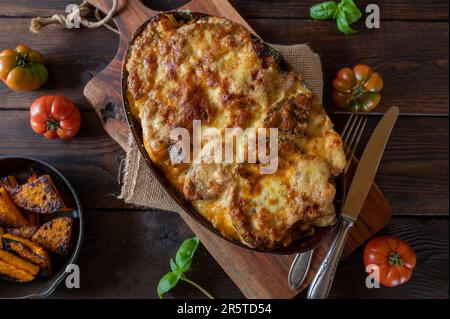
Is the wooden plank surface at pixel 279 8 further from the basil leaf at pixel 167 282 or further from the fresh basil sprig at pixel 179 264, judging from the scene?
the basil leaf at pixel 167 282

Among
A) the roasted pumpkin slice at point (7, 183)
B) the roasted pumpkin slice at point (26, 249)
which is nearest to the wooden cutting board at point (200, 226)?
the roasted pumpkin slice at point (7, 183)

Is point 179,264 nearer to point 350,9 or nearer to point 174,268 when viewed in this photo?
point 174,268

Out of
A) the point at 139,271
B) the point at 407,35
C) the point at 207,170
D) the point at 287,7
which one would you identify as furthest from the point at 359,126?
the point at 139,271

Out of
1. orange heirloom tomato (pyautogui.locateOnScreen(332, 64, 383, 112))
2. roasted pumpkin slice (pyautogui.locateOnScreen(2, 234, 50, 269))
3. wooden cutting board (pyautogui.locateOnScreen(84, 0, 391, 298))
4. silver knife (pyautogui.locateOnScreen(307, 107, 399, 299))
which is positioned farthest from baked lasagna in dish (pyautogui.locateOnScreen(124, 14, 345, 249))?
roasted pumpkin slice (pyautogui.locateOnScreen(2, 234, 50, 269))

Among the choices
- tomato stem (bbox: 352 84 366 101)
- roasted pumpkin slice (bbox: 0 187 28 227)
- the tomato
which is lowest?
roasted pumpkin slice (bbox: 0 187 28 227)

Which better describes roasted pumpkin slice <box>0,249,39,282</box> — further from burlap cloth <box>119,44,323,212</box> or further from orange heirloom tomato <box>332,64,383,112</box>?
orange heirloom tomato <box>332,64,383,112</box>

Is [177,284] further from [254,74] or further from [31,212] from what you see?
[254,74]
